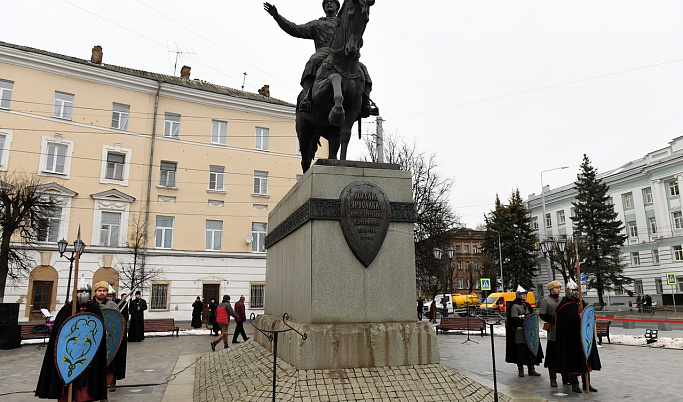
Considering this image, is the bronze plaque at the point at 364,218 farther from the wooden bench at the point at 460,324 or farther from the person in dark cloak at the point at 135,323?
the person in dark cloak at the point at 135,323

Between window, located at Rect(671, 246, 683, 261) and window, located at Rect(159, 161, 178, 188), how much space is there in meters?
45.2

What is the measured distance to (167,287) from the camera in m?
29.6

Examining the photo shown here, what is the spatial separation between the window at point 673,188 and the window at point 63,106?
166 feet

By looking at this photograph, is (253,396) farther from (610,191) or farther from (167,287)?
(610,191)

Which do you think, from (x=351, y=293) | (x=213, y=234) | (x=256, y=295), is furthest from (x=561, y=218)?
(x=351, y=293)

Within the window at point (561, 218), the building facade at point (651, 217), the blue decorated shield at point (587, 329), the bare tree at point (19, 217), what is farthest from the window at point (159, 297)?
the window at point (561, 218)

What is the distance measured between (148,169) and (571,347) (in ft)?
92.2

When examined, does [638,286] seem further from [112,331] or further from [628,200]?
[112,331]

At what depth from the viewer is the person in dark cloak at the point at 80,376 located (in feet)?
18.0

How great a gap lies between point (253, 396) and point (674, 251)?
51.7m

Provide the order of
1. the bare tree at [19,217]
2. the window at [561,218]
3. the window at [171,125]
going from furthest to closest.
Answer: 1. the window at [561,218]
2. the window at [171,125]
3. the bare tree at [19,217]

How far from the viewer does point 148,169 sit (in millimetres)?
30281

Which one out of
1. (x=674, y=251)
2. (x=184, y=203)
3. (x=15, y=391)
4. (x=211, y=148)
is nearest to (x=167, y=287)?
(x=184, y=203)

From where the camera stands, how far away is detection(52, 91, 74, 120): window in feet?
91.9
